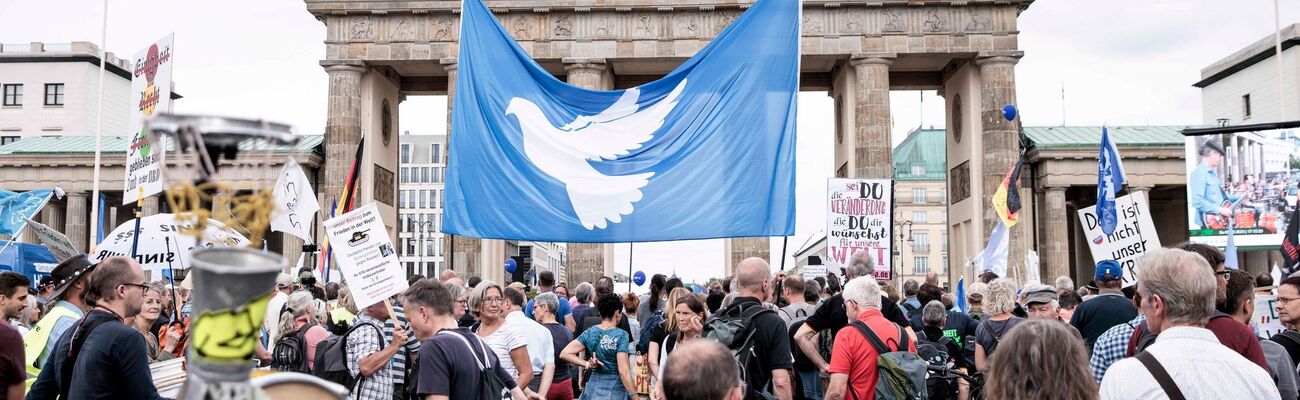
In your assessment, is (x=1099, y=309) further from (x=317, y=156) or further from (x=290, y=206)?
(x=317, y=156)

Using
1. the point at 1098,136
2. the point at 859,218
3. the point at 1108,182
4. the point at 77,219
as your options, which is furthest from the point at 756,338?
the point at 77,219

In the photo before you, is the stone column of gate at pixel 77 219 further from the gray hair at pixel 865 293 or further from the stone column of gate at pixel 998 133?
the gray hair at pixel 865 293

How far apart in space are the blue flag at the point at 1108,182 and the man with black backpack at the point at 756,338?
22.5 ft

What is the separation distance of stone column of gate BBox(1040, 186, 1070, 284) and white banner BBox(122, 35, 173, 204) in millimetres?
39803

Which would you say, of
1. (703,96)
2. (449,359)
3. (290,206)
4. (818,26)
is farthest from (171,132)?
(818,26)

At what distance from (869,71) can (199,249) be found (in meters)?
44.0

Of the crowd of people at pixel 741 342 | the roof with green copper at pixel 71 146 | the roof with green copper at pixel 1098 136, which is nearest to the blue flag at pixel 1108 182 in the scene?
the crowd of people at pixel 741 342

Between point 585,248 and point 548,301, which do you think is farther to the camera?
point 585,248

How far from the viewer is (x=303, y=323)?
8164mm

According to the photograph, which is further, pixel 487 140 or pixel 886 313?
pixel 487 140

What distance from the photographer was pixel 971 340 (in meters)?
10.4

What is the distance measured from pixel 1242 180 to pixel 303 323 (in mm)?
14132

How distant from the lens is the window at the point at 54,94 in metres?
70.8

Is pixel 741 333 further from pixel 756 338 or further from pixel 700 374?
pixel 700 374
